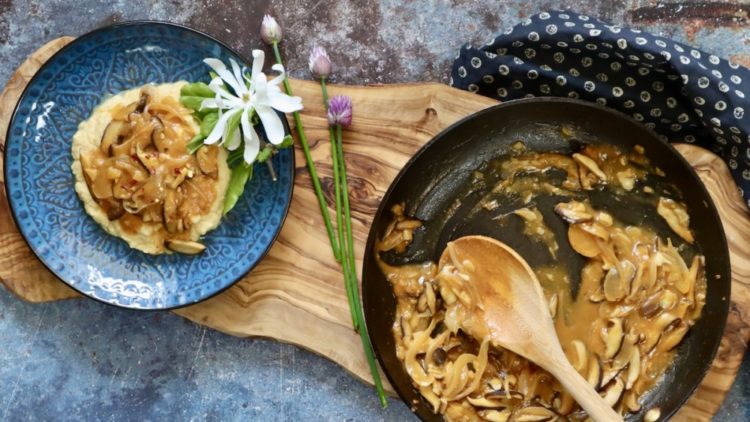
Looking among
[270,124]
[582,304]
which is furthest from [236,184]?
[582,304]

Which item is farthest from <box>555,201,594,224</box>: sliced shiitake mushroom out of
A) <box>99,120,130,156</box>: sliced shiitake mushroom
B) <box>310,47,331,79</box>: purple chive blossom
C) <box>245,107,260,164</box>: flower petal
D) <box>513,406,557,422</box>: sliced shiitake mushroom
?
<box>99,120,130,156</box>: sliced shiitake mushroom

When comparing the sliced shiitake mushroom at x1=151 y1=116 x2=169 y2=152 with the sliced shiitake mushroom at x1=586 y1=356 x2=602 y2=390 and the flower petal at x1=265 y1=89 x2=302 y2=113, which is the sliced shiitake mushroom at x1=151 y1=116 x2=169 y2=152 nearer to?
the flower petal at x1=265 y1=89 x2=302 y2=113

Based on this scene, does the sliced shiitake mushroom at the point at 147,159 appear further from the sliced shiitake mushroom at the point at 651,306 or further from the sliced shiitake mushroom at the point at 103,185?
the sliced shiitake mushroom at the point at 651,306

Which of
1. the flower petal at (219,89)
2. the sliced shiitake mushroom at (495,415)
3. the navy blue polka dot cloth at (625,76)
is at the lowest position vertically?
the sliced shiitake mushroom at (495,415)

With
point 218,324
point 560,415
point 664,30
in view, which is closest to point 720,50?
point 664,30

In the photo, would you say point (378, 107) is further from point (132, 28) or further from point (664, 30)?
point (664, 30)

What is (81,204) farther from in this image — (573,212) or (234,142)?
(573,212)

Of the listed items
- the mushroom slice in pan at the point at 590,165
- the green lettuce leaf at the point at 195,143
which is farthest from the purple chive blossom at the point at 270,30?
the mushroom slice in pan at the point at 590,165
